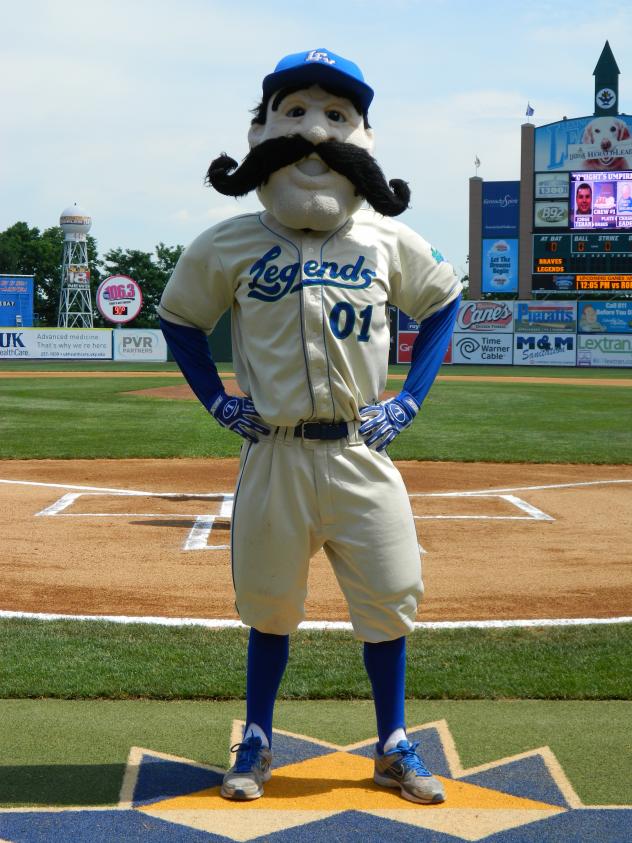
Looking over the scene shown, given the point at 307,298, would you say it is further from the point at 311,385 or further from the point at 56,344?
the point at 56,344

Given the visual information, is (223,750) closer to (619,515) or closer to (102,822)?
(102,822)

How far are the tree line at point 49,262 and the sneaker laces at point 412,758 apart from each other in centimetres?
6568

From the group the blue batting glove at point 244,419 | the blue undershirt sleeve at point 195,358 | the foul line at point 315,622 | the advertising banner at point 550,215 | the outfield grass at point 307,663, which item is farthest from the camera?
the advertising banner at point 550,215

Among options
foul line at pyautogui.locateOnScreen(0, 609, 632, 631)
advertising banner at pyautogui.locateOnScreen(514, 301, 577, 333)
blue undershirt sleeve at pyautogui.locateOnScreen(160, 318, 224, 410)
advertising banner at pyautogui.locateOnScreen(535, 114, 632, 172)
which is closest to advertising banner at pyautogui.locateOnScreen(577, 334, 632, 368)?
advertising banner at pyautogui.locateOnScreen(514, 301, 577, 333)

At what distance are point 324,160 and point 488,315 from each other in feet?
134

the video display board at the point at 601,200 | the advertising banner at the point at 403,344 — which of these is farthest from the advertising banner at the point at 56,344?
A: the video display board at the point at 601,200

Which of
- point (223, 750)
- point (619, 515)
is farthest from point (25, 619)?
point (619, 515)

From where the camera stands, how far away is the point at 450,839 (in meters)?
2.70

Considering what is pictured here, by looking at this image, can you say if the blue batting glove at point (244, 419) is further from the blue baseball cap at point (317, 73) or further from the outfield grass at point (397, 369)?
the outfield grass at point (397, 369)

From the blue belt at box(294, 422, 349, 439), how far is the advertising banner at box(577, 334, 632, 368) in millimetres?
40943

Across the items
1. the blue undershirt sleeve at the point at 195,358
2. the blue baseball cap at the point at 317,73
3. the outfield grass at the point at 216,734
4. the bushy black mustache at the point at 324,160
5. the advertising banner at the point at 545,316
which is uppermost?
the advertising banner at the point at 545,316

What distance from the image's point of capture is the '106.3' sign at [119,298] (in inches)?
1753

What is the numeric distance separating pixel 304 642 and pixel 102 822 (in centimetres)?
200

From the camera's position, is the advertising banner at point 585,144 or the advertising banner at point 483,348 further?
the advertising banner at point 483,348
